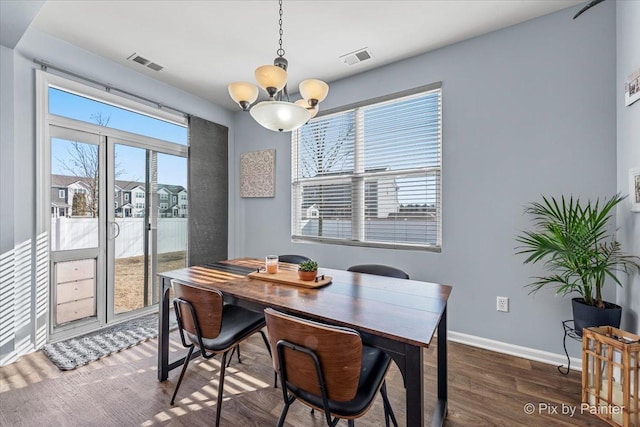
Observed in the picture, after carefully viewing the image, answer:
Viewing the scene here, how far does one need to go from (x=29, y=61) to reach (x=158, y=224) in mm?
1864

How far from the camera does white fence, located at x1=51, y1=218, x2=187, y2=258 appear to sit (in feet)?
8.75

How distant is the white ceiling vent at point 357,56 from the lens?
2.73 m

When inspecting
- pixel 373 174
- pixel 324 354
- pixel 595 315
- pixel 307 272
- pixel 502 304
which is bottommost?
pixel 502 304

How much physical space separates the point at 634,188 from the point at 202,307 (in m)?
2.78

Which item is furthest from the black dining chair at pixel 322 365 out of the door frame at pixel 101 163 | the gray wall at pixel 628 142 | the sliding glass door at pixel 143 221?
the sliding glass door at pixel 143 221

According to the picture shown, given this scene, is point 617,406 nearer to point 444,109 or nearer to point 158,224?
point 444,109

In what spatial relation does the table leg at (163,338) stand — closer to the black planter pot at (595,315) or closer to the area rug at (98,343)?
the area rug at (98,343)

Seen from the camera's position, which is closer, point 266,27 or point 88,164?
point 266,27

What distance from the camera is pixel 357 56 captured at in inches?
111

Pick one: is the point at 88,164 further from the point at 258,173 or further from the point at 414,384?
the point at 414,384


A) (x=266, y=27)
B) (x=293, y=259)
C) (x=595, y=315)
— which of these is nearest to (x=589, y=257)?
(x=595, y=315)

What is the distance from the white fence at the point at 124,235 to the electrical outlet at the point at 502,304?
3.62 m

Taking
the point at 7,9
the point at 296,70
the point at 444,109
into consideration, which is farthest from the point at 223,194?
the point at 444,109

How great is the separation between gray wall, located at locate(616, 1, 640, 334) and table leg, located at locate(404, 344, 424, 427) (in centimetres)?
173
